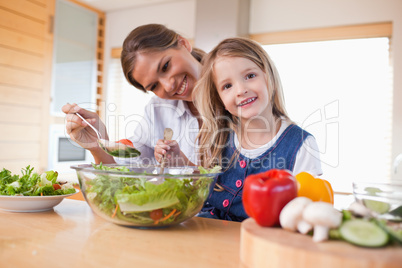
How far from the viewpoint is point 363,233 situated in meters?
0.54

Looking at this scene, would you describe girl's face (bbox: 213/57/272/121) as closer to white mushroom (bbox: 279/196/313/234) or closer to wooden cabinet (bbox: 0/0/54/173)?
white mushroom (bbox: 279/196/313/234)

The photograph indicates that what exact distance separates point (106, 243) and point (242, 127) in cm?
84

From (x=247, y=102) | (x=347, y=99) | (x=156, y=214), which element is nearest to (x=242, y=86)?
(x=247, y=102)

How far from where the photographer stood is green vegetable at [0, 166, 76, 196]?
969 mm

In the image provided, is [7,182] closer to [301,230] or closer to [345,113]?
[301,230]

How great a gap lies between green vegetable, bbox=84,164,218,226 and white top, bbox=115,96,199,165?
1020mm

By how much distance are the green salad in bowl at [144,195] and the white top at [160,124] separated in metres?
1.02

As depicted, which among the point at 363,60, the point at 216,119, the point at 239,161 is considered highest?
the point at 363,60

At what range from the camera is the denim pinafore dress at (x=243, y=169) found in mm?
1271

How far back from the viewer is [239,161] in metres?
1.36

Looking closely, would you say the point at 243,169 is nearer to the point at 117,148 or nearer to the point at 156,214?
the point at 117,148

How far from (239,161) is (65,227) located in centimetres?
70

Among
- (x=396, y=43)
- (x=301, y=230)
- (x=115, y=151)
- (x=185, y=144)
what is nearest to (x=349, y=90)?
(x=396, y=43)

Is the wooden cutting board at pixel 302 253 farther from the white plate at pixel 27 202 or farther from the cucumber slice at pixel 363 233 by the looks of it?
the white plate at pixel 27 202
